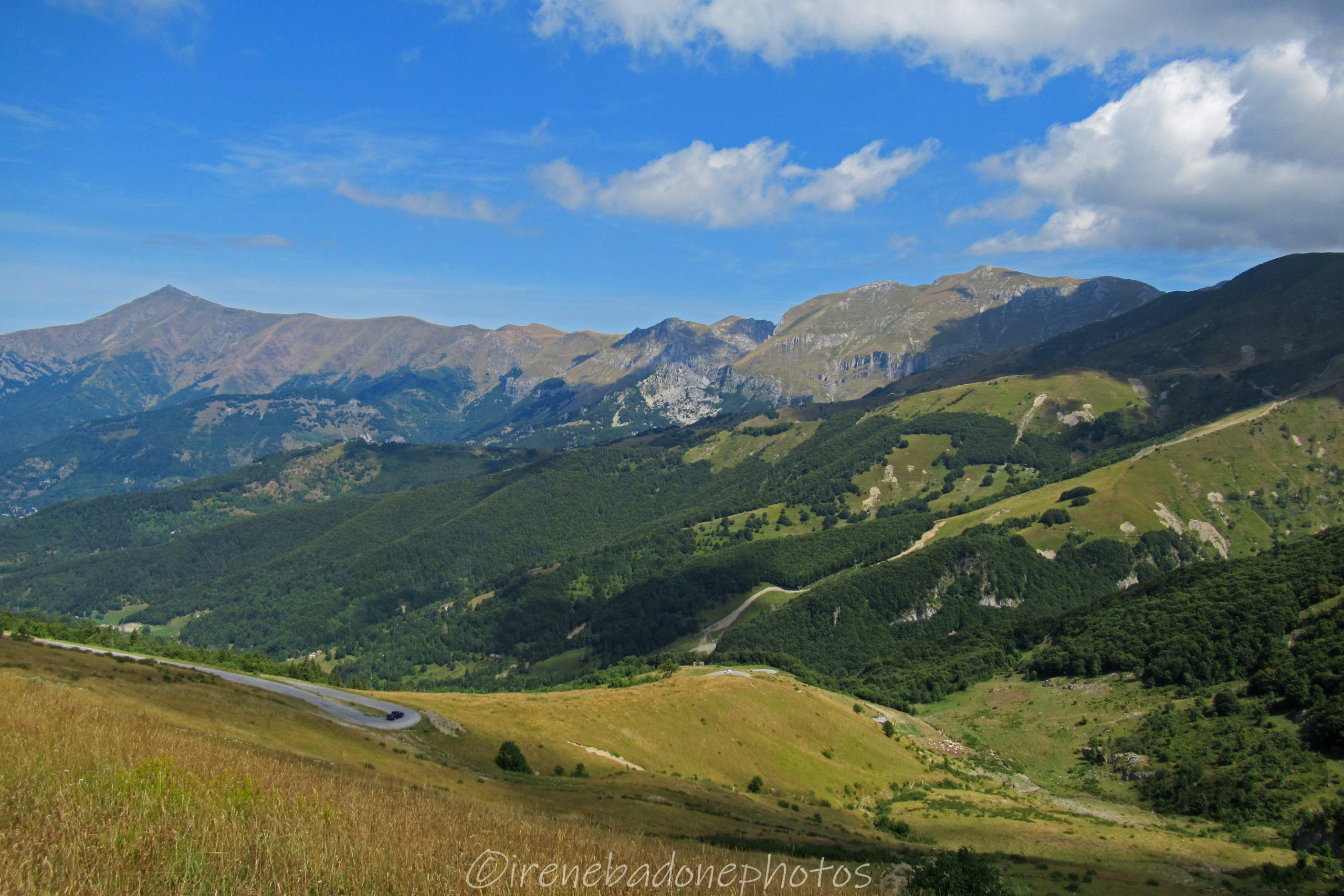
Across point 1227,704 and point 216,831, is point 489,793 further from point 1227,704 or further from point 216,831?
point 1227,704

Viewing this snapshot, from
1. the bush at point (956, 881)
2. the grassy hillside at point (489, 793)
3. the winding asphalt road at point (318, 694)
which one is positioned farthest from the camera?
the winding asphalt road at point (318, 694)

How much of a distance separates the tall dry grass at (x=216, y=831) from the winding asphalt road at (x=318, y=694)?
47206mm

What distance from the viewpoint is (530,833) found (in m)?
12.4

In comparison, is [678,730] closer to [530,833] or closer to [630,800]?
[630,800]

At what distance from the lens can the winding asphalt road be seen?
59.1 metres

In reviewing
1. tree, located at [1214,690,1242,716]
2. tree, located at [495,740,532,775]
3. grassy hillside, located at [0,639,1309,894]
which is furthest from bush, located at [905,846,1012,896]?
tree, located at [1214,690,1242,716]

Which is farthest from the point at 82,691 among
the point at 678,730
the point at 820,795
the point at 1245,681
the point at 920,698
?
the point at 920,698

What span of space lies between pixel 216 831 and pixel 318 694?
225 ft

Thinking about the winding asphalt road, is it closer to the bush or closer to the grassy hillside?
the grassy hillside

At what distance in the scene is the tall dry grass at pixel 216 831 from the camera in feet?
28.6

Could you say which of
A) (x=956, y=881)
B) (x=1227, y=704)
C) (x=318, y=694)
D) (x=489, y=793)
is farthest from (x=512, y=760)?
(x=1227, y=704)

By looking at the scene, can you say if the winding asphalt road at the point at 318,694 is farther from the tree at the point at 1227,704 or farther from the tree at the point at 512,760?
the tree at the point at 1227,704

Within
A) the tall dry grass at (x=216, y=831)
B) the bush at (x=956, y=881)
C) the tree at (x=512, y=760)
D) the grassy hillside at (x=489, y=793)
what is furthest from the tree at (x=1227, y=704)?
the tall dry grass at (x=216, y=831)

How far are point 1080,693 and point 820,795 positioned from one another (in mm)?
55154
